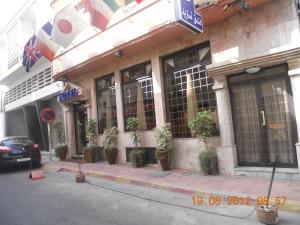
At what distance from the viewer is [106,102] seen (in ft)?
40.9

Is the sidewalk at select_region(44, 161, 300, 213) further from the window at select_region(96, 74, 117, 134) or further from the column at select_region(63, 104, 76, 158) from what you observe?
the column at select_region(63, 104, 76, 158)

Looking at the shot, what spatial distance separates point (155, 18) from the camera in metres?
8.93

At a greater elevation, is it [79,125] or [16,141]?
[79,125]

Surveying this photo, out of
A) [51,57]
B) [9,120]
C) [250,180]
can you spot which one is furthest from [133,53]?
[9,120]

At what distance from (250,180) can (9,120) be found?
25.2m

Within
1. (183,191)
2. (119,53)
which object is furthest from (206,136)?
(119,53)

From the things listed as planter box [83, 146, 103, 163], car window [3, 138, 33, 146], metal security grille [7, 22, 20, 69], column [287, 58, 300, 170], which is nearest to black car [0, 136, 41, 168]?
car window [3, 138, 33, 146]

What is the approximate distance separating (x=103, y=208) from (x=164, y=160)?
361 cm

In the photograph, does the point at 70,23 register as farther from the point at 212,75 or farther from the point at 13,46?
the point at 13,46

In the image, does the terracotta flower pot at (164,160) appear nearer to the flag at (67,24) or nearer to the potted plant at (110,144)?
the potted plant at (110,144)

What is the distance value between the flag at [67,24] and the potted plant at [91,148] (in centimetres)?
368

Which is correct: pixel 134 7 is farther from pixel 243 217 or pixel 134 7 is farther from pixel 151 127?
pixel 243 217

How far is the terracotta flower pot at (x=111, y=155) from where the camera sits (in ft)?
36.8

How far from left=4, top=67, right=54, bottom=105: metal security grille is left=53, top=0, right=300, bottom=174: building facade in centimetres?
623
